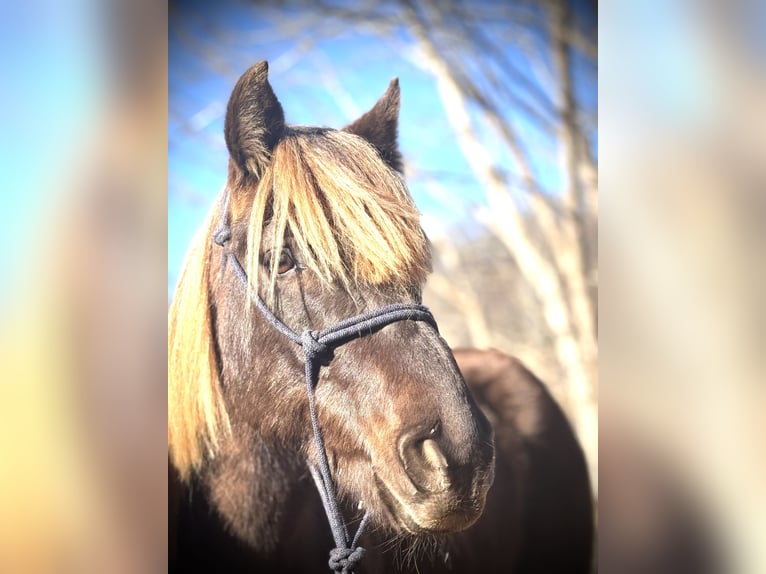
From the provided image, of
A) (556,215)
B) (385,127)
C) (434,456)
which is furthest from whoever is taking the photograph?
(556,215)

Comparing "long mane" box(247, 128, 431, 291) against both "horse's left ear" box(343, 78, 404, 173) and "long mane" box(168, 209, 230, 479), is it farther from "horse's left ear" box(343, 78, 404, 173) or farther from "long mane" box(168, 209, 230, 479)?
"long mane" box(168, 209, 230, 479)

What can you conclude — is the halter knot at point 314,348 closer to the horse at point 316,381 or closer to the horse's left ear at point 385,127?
the horse at point 316,381

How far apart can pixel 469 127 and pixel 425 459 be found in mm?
1041

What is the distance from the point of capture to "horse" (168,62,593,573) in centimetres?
152

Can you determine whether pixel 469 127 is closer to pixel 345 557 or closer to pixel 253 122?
pixel 253 122

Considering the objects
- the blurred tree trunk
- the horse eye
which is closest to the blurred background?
the blurred tree trunk

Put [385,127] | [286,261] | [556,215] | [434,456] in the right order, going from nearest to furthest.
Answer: [434,456], [286,261], [385,127], [556,215]

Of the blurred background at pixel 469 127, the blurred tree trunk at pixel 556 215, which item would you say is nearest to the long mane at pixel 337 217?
the blurred background at pixel 469 127

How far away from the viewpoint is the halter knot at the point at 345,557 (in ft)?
5.37

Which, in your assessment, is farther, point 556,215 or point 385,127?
point 556,215

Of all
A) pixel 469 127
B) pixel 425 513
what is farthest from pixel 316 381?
pixel 469 127

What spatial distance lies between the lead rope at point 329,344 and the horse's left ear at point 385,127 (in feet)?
1.51

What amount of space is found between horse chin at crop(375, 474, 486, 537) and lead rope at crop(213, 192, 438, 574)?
106mm

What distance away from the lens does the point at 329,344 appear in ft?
5.10
